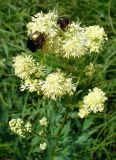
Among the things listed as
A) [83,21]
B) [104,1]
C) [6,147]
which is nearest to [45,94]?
[6,147]

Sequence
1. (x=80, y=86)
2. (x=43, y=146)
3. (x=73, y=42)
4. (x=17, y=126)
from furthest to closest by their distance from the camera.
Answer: (x=80, y=86) < (x=43, y=146) < (x=17, y=126) < (x=73, y=42)

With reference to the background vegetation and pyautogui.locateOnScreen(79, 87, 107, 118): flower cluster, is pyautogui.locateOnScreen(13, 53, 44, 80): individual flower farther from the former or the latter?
the background vegetation

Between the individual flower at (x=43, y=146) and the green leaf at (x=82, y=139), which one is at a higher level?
the green leaf at (x=82, y=139)

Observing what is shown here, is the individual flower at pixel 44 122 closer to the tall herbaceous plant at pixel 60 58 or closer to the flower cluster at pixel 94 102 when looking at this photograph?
the tall herbaceous plant at pixel 60 58

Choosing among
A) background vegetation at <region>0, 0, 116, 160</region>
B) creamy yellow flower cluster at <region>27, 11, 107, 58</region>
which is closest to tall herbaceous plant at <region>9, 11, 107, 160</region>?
creamy yellow flower cluster at <region>27, 11, 107, 58</region>

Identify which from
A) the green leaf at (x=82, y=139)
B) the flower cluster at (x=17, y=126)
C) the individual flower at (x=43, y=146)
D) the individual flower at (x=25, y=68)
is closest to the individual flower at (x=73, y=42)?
the individual flower at (x=25, y=68)

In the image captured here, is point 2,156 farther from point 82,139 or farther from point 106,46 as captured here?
point 106,46

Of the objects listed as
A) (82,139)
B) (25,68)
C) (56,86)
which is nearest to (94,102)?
(56,86)

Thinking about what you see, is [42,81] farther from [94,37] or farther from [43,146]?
[43,146]
